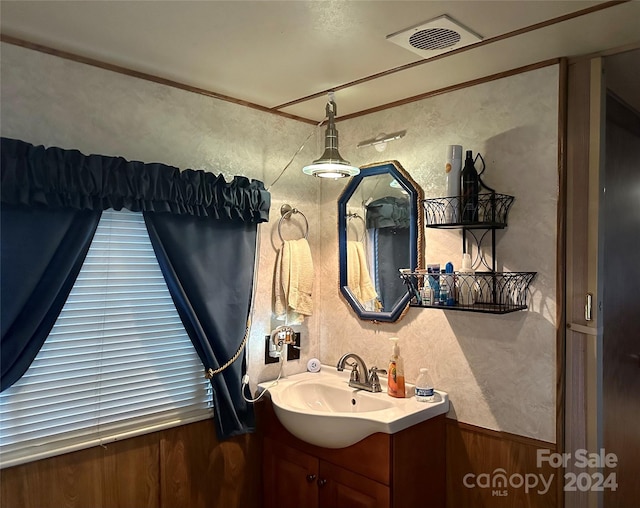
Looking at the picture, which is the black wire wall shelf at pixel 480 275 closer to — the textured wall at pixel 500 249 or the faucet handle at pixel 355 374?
the textured wall at pixel 500 249

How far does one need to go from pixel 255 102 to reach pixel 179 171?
→ 625 mm

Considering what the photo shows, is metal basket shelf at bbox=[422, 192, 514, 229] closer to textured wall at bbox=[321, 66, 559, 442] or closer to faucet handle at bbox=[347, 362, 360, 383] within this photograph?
textured wall at bbox=[321, 66, 559, 442]

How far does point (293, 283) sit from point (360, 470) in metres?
0.98

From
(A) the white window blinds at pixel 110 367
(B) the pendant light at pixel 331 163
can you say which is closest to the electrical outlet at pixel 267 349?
(A) the white window blinds at pixel 110 367

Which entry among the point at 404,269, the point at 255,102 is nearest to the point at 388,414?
the point at 404,269

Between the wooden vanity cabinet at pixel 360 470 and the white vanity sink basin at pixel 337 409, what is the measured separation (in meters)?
0.06

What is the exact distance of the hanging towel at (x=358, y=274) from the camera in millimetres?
2662

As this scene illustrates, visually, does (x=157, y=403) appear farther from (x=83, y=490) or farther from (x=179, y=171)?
(x=179, y=171)

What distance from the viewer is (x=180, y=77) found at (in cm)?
221

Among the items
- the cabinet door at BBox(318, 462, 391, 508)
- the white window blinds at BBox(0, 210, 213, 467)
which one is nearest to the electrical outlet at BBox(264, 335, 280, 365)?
the white window blinds at BBox(0, 210, 213, 467)

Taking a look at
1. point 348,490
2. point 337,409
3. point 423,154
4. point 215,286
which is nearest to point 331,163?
point 423,154

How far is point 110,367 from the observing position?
6.78ft

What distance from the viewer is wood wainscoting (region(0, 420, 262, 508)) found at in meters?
1.87

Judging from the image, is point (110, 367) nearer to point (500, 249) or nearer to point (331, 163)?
point (331, 163)
